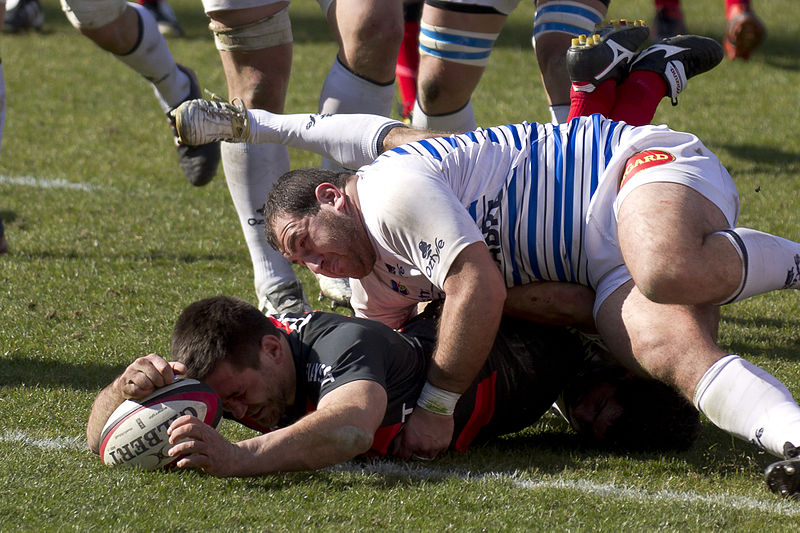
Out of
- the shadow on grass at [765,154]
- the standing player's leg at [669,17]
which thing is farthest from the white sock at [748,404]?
the standing player's leg at [669,17]

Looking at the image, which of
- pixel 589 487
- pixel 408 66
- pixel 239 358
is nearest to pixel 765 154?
pixel 408 66

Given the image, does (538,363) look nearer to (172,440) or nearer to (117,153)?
(172,440)

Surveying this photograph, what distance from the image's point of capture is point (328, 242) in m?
3.31

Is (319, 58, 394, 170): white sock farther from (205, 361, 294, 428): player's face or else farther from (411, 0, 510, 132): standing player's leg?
(205, 361, 294, 428): player's face

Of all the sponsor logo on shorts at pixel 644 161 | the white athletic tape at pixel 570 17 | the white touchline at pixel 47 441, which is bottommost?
the white touchline at pixel 47 441

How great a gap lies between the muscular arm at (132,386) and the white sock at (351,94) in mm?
1779

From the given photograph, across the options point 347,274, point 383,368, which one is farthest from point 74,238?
point 383,368

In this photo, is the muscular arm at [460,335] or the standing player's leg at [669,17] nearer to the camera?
the muscular arm at [460,335]

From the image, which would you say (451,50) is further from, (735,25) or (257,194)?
(735,25)

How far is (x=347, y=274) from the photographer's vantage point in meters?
3.43

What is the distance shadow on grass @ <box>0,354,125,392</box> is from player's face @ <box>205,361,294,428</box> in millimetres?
797

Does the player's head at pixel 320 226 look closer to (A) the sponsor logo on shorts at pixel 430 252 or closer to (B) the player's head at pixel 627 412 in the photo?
(A) the sponsor logo on shorts at pixel 430 252

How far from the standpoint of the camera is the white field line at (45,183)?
6.75 m

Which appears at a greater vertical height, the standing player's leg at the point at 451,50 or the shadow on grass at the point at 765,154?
the standing player's leg at the point at 451,50
